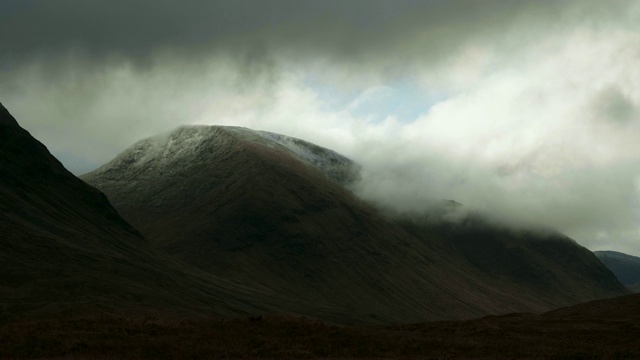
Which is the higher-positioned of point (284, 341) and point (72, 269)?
point (72, 269)

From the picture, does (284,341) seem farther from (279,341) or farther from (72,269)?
(72,269)

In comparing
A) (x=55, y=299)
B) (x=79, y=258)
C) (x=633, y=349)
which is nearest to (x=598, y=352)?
(x=633, y=349)

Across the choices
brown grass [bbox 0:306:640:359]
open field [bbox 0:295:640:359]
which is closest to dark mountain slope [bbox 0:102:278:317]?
brown grass [bbox 0:306:640:359]

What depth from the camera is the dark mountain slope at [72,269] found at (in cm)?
12675

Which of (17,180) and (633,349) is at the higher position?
(17,180)

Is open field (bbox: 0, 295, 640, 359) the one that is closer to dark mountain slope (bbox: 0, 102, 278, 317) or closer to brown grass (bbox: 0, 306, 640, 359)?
brown grass (bbox: 0, 306, 640, 359)

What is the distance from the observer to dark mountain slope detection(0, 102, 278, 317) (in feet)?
416

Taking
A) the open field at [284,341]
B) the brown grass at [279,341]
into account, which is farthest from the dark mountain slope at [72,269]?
the open field at [284,341]

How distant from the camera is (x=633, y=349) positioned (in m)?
63.0

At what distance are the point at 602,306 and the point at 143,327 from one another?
76.6m

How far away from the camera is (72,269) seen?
478 feet

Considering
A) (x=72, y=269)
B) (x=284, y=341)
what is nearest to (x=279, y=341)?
(x=284, y=341)

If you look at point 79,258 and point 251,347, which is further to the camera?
point 79,258

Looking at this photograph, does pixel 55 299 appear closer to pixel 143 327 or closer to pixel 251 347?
pixel 143 327
